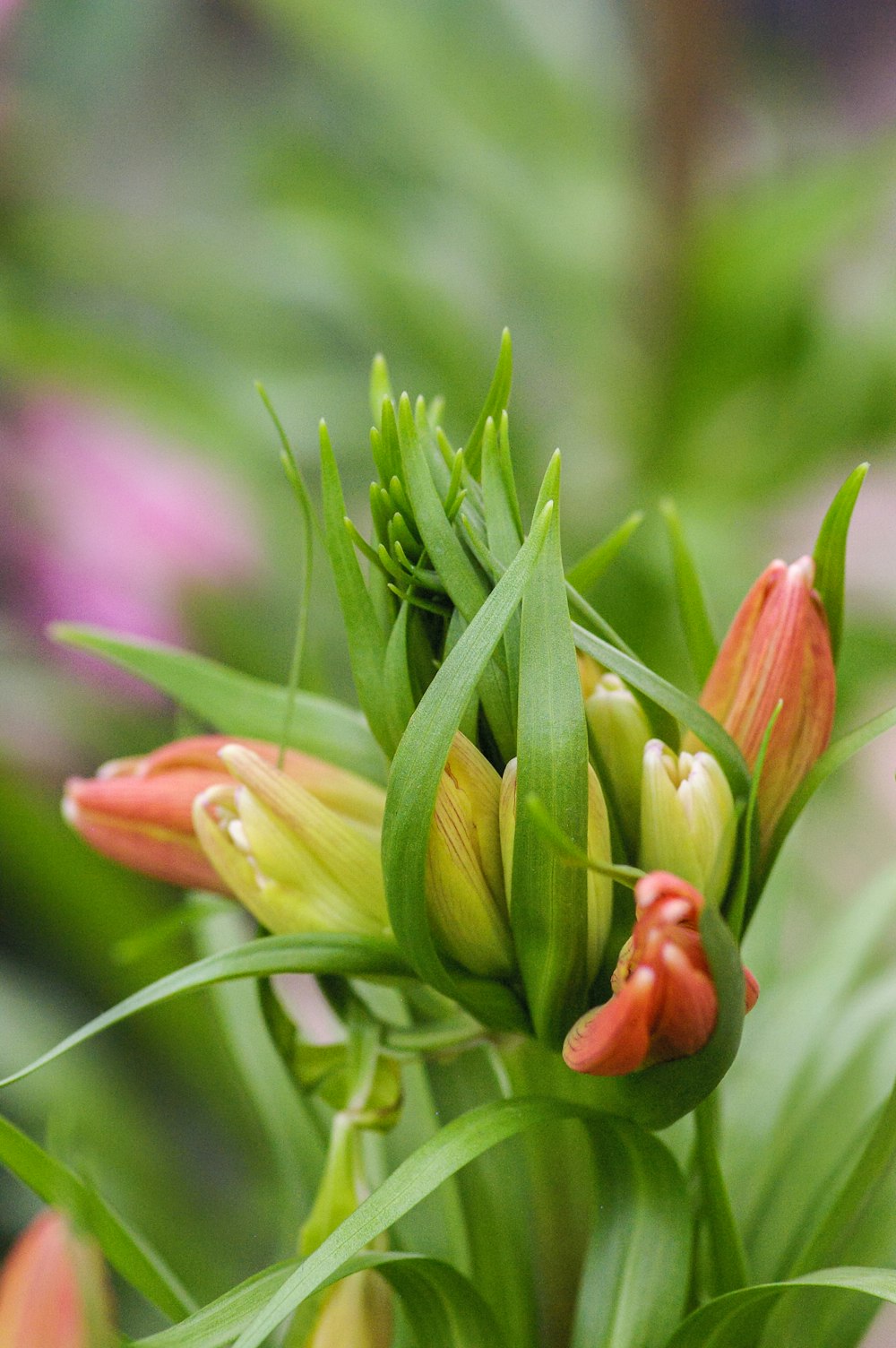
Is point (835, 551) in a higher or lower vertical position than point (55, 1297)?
higher

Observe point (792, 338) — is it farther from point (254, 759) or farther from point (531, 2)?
point (254, 759)

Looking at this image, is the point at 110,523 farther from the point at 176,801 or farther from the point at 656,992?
the point at 656,992

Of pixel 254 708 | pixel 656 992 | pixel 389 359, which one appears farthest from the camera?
pixel 389 359

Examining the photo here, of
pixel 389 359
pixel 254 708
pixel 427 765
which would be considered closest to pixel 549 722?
pixel 427 765

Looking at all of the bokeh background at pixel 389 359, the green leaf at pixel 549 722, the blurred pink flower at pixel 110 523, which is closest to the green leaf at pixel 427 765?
the green leaf at pixel 549 722

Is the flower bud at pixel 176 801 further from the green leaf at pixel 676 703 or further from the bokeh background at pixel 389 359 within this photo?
the bokeh background at pixel 389 359

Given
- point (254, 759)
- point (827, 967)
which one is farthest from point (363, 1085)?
point (827, 967)
